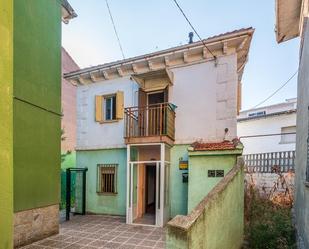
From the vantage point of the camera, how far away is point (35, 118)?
236 inches

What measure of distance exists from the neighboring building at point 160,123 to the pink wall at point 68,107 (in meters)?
8.09

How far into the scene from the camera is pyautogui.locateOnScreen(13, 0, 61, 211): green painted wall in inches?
214

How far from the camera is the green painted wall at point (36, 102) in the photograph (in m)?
5.44

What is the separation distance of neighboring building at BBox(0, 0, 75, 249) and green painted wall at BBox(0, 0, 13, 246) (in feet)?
9.63

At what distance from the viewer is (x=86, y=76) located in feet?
32.9

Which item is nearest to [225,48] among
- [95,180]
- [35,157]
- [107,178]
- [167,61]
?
[167,61]

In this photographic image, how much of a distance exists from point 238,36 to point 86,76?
665cm

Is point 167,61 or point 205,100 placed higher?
point 167,61

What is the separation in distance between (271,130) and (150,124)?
11635 millimetres

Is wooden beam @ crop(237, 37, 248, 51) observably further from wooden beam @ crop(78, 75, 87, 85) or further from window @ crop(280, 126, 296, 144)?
window @ crop(280, 126, 296, 144)

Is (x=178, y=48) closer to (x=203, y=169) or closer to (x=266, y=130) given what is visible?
(x=203, y=169)

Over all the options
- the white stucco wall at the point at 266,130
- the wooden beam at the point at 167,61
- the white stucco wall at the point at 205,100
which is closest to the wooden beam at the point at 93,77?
the wooden beam at the point at 167,61

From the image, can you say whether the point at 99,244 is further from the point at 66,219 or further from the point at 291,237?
the point at 291,237

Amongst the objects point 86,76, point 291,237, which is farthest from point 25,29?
A: point 291,237
